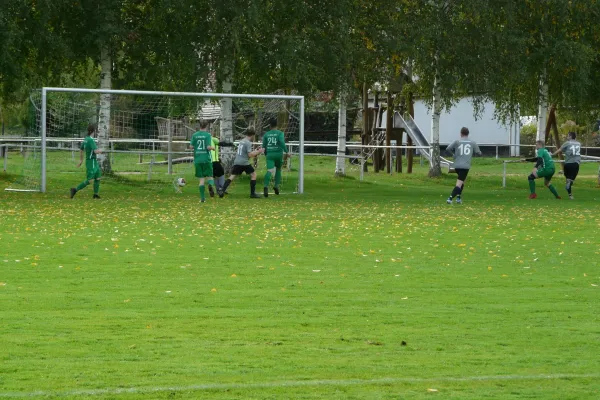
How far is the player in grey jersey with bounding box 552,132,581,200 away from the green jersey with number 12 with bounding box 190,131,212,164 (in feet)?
29.8

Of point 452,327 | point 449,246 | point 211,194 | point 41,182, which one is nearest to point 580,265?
point 449,246

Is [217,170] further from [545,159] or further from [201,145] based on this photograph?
[545,159]

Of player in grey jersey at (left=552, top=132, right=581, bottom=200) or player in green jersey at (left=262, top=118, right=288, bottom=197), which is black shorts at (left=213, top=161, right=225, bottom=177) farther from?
player in grey jersey at (left=552, top=132, right=581, bottom=200)

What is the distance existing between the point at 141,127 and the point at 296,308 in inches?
914

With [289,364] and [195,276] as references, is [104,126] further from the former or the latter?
[289,364]

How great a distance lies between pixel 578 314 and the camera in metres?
10.1

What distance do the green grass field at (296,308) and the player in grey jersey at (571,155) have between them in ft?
28.9

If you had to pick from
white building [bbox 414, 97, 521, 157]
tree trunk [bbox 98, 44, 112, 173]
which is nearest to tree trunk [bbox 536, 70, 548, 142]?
tree trunk [bbox 98, 44, 112, 173]

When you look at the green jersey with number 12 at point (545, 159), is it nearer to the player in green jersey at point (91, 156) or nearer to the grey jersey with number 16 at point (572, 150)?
the grey jersey with number 16 at point (572, 150)

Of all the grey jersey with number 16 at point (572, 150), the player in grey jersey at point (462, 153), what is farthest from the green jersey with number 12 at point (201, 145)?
the grey jersey with number 16 at point (572, 150)

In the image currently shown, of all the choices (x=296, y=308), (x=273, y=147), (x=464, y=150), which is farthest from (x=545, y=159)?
(x=296, y=308)

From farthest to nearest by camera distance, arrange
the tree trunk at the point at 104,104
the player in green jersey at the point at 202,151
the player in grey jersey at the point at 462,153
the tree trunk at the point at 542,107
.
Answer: the tree trunk at the point at 542,107
the tree trunk at the point at 104,104
the player in grey jersey at the point at 462,153
the player in green jersey at the point at 202,151

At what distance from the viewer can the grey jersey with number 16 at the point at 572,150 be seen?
29.7m

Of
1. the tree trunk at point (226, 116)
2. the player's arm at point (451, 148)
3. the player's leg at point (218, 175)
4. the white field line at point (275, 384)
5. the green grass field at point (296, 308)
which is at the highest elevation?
the tree trunk at point (226, 116)
